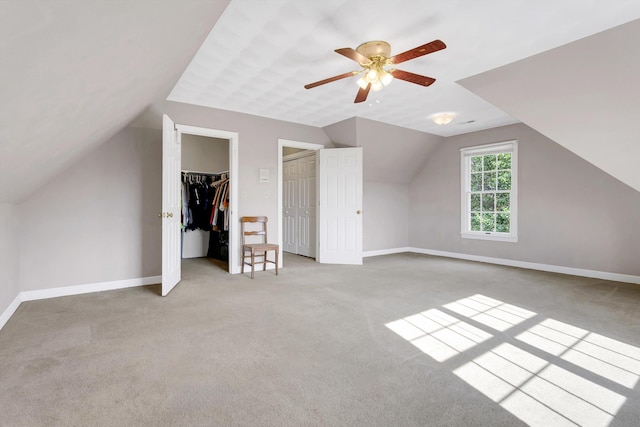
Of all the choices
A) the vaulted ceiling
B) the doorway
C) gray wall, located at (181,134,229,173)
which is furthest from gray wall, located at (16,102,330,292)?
gray wall, located at (181,134,229,173)

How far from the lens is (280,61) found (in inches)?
122

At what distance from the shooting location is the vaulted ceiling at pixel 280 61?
4.16ft

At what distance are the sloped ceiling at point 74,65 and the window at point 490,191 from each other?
17.3ft

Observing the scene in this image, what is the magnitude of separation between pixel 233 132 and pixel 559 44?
3.97m

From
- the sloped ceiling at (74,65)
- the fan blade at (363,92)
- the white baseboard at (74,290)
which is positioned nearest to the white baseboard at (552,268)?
the fan blade at (363,92)

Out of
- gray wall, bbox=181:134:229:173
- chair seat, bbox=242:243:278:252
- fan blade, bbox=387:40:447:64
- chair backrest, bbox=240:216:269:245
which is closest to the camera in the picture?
fan blade, bbox=387:40:447:64

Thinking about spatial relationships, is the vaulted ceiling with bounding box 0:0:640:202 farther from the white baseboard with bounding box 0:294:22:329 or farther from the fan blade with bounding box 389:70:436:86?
the white baseboard with bounding box 0:294:22:329

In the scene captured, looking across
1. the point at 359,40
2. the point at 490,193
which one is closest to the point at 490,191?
the point at 490,193

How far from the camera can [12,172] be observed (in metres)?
2.11

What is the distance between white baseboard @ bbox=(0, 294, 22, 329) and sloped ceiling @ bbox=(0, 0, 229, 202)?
101cm

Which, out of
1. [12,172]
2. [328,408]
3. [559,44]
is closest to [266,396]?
[328,408]

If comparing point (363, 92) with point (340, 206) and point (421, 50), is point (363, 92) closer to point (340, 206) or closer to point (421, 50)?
point (421, 50)

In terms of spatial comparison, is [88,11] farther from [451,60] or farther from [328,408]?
[451,60]

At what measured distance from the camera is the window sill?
5.45m
